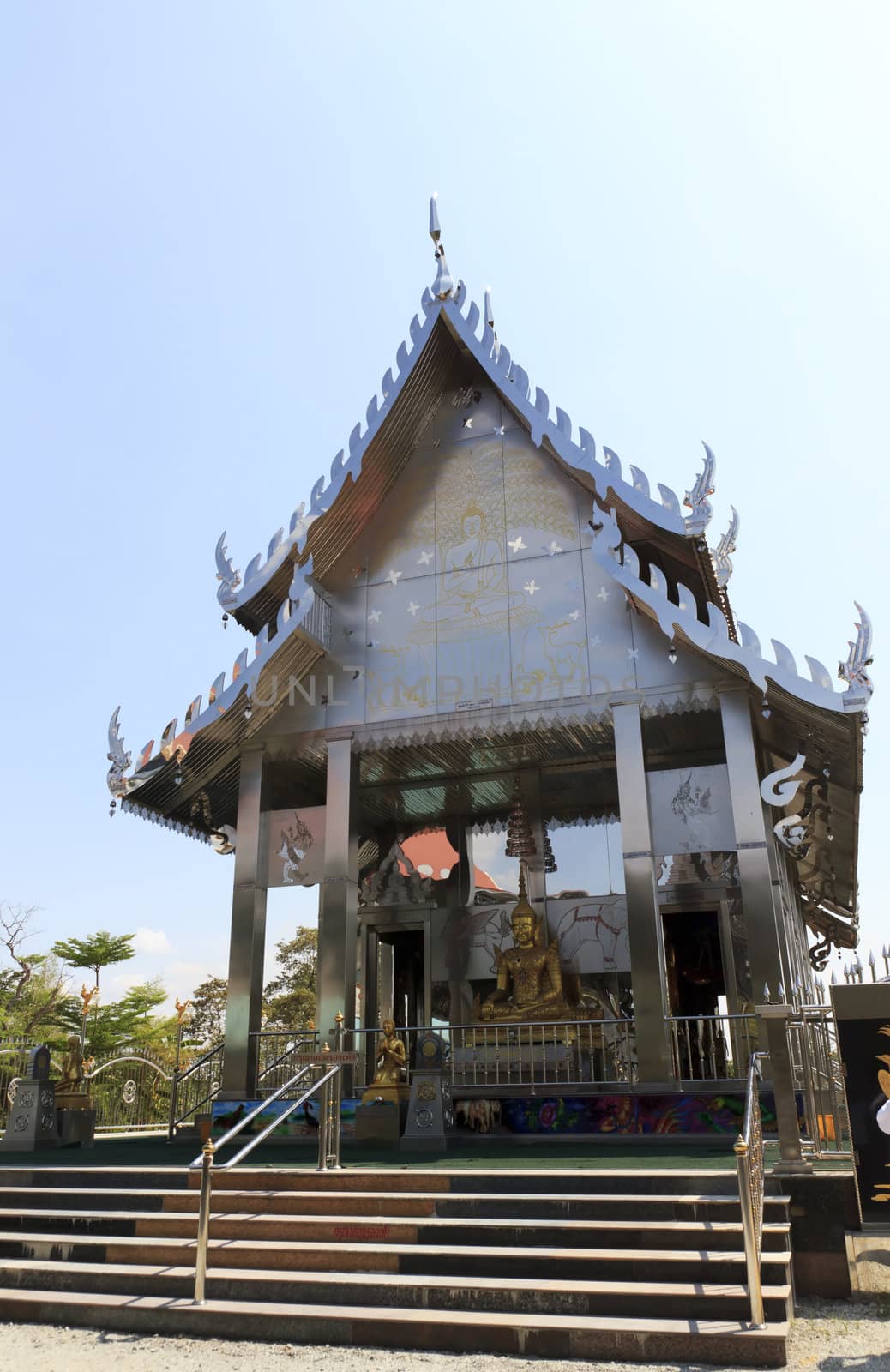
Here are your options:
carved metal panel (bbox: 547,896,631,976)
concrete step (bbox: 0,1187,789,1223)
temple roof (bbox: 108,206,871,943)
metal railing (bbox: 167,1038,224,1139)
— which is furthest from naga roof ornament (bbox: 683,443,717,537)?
metal railing (bbox: 167,1038,224,1139)

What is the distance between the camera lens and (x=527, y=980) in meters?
13.2

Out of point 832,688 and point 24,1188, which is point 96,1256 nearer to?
point 24,1188

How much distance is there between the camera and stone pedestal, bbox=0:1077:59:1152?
11812mm

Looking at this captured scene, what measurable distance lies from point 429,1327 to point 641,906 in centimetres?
570

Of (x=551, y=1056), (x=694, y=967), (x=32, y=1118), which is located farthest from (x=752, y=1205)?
(x=32, y=1118)

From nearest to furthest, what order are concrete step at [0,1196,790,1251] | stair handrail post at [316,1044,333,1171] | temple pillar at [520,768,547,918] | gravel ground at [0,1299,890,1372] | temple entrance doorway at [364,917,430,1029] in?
gravel ground at [0,1299,890,1372] < concrete step at [0,1196,790,1251] < stair handrail post at [316,1044,333,1171] < temple pillar at [520,768,547,918] < temple entrance doorway at [364,917,430,1029]

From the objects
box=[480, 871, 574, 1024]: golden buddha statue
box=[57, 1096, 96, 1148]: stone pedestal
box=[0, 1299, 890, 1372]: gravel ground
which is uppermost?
box=[480, 871, 574, 1024]: golden buddha statue

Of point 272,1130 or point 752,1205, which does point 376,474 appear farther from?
point 752,1205

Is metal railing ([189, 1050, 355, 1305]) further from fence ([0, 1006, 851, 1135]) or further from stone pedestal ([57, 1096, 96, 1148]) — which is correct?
stone pedestal ([57, 1096, 96, 1148])

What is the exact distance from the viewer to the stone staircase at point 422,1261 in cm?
547

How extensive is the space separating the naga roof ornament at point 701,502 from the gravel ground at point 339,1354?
7233mm

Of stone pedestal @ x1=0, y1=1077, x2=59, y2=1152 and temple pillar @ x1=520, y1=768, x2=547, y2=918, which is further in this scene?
temple pillar @ x1=520, y1=768, x2=547, y2=918

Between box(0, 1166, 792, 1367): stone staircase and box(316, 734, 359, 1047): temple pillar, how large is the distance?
359 centimetres

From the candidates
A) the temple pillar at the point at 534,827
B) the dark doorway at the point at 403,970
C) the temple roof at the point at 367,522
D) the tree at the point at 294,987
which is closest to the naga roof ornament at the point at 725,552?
the temple roof at the point at 367,522
